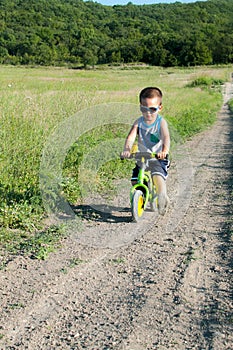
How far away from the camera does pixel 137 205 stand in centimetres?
539

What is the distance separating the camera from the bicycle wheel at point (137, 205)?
531 cm

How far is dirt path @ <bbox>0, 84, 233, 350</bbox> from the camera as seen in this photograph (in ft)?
9.95

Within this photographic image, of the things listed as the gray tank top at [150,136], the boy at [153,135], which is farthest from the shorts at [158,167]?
the gray tank top at [150,136]

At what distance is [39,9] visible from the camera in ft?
327

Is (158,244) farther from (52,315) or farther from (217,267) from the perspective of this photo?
(52,315)

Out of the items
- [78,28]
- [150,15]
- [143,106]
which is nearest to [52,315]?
[143,106]

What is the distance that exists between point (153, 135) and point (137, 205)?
88 centimetres

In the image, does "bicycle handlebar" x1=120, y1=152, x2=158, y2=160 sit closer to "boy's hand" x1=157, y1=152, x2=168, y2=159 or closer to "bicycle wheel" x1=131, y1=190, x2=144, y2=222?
"boy's hand" x1=157, y1=152, x2=168, y2=159

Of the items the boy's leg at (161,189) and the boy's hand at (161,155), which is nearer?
the boy's hand at (161,155)

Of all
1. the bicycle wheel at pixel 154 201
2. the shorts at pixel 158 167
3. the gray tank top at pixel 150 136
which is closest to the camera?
the gray tank top at pixel 150 136

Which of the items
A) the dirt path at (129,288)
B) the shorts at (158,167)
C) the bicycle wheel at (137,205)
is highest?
the shorts at (158,167)

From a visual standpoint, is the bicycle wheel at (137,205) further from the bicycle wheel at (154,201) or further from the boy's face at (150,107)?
the boy's face at (150,107)

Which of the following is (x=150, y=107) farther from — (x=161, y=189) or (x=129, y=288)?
(x=129, y=288)

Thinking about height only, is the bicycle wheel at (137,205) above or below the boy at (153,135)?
below
